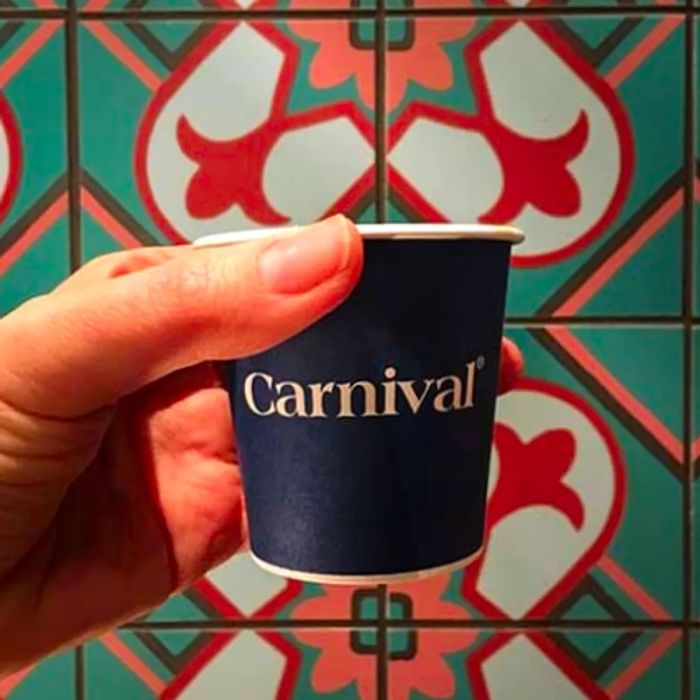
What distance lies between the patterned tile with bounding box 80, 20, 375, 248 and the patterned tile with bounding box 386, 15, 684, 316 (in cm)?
4

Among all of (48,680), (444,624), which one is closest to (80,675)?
(48,680)

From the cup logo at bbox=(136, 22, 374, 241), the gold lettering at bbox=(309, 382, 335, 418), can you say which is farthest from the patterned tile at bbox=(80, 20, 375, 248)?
the gold lettering at bbox=(309, 382, 335, 418)

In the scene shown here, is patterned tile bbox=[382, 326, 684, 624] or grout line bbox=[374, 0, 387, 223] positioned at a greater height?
grout line bbox=[374, 0, 387, 223]

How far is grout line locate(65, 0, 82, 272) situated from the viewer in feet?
2.77

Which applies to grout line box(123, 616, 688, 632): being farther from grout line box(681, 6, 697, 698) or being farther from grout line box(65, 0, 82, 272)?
grout line box(65, 0, 82, 272)

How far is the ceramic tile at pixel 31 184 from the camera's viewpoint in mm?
849

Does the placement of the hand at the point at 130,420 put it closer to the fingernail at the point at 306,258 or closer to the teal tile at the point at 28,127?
the fingernail at the point at 306,258

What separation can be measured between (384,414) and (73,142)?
1.59 feet

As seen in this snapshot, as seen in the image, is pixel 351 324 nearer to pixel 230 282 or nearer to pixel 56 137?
pixel 230 282

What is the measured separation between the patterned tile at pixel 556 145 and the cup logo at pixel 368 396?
1.28ft

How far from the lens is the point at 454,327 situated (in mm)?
452

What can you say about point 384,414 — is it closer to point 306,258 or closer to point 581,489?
point 306,258

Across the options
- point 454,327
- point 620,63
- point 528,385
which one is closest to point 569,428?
point 528,385

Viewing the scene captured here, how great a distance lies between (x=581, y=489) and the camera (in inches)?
33.2
